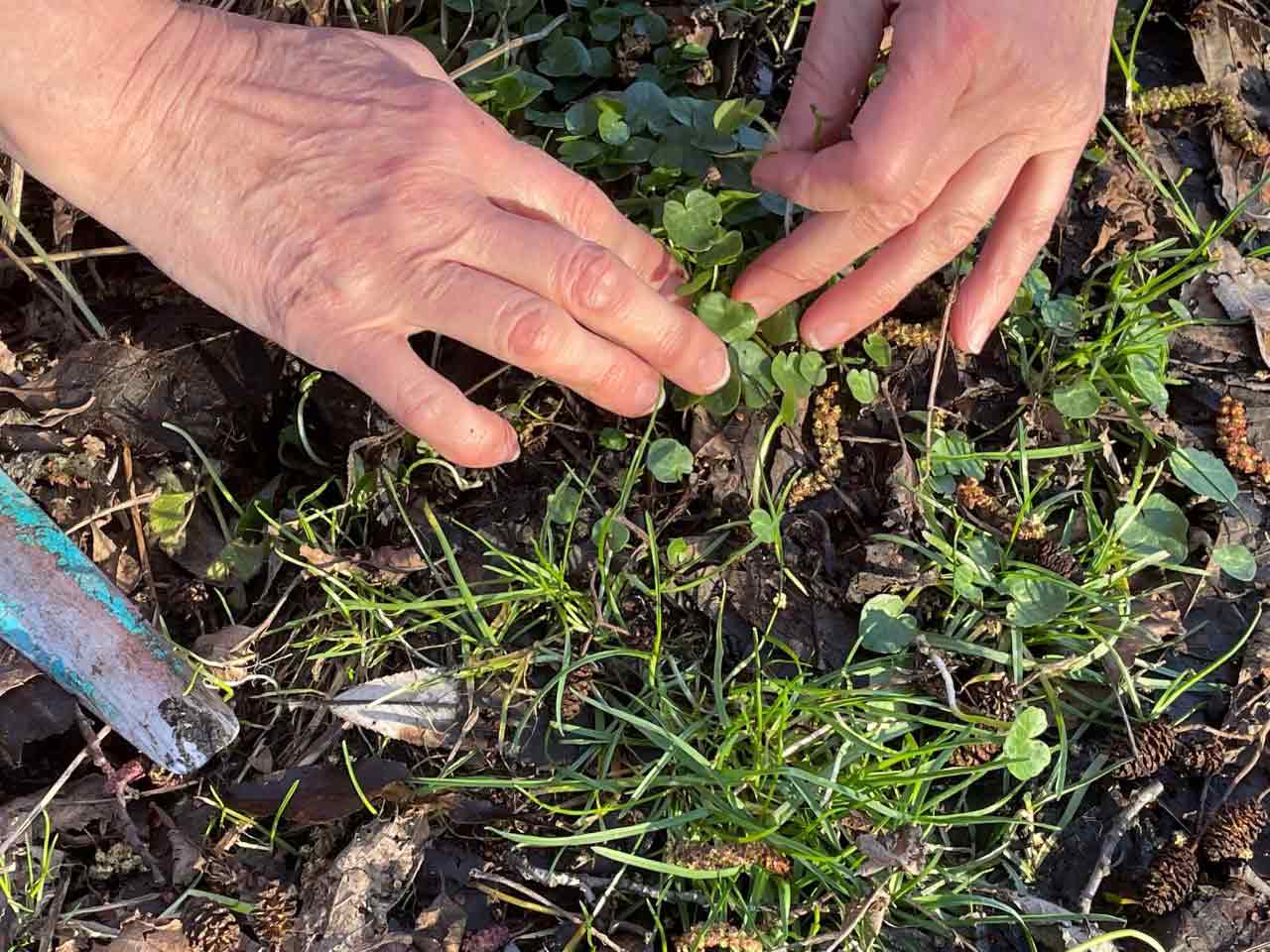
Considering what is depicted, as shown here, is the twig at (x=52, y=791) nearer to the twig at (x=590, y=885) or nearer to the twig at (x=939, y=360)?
the twig at (x=590, y=885)

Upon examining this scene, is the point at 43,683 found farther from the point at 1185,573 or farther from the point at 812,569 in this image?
the point at 1185,573

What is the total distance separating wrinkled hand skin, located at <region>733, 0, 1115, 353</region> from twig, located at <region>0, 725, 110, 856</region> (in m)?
1.49

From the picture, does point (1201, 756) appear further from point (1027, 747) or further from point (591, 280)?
point (591, 280)

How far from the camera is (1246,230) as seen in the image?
2.35 meters

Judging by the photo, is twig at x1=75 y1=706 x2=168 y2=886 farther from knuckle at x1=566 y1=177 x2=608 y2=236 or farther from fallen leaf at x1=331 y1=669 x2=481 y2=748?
knuckle at x1=566 y1=177 x2=608 y2=236

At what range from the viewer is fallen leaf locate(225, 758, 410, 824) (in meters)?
1.93

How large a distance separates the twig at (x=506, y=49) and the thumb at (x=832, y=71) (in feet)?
2.43

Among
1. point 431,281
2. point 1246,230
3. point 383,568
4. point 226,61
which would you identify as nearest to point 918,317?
point 1246,230

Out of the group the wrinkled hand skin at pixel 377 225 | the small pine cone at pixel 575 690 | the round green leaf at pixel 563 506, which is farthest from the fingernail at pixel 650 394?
the small pine cone at pixel 575 690

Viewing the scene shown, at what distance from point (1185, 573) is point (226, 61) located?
206 centimetres

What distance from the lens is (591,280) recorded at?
5.87ft

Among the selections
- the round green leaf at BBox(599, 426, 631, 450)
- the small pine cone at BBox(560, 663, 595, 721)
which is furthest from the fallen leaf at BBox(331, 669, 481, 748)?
the round green leaf at BBox(599, 426, 631, 450)

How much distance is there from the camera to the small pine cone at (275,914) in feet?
6.07

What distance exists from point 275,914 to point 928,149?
1722 millimetres
